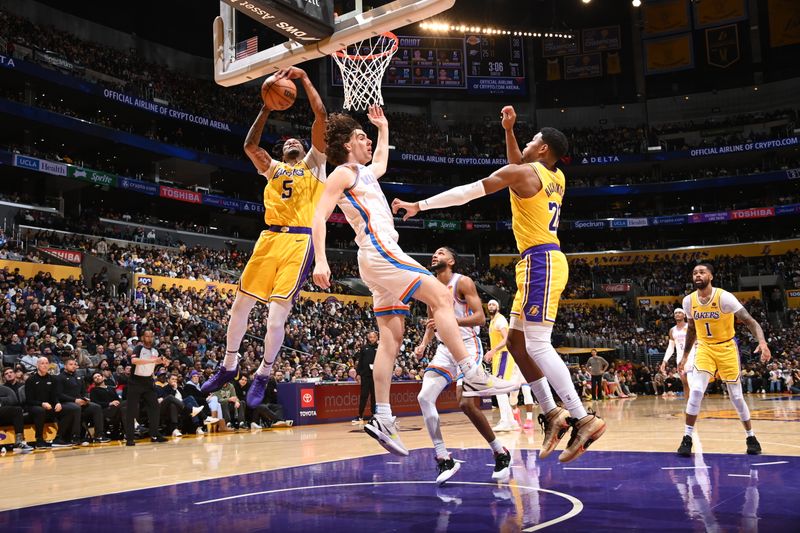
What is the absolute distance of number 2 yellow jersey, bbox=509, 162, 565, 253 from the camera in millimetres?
5695

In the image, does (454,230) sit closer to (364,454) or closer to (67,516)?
(364,454)

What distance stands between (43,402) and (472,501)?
31.5ft

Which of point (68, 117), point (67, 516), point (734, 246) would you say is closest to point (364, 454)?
point (67, 516)

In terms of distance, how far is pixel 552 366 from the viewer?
17.7ft

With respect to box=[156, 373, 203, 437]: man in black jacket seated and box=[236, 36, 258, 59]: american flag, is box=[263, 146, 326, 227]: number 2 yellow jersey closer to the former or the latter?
box=[236, 36, 258, 59]: american flag

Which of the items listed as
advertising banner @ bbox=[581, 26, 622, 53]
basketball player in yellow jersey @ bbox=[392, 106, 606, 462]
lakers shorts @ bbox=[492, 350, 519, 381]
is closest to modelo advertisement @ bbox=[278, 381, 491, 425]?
lakers shorts @ bbox=[492, 350, 519, 381]

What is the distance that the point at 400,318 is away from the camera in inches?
231

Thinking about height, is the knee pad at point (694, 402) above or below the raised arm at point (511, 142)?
below

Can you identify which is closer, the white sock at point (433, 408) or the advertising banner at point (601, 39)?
the white sock at point (433, 408)

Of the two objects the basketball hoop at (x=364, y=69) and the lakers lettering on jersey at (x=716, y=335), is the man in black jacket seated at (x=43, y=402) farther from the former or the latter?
the lakers lettering on jersey at (x=716, y=335)

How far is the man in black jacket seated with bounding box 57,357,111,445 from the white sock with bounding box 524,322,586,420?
9.88 m

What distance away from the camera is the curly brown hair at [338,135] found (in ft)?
19.7

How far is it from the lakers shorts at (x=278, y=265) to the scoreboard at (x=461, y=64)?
37.9 metres

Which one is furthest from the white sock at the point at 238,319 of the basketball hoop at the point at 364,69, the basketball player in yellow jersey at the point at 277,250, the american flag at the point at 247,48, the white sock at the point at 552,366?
the basketball hoop at the point at 364,69
